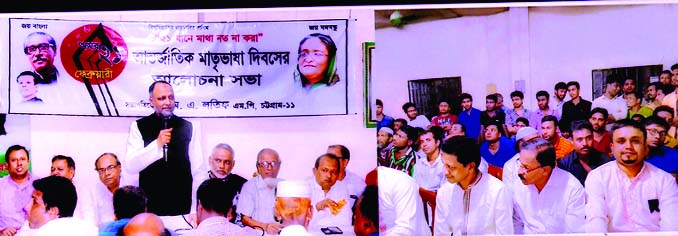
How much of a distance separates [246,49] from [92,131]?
1271mm

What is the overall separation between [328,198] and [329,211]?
95 mm

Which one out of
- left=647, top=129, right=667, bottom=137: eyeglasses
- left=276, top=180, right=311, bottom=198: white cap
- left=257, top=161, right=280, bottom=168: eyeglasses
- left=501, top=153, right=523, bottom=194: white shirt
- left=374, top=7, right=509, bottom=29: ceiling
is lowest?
left=276, top=180, right=311, bottom=198: white cap

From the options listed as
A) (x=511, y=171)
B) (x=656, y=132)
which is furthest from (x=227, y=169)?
(x=656, y=132)

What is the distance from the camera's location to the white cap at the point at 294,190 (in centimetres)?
728

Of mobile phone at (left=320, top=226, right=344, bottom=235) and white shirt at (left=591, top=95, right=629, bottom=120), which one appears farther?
white shirt at (left=591, top=95, right=629, bottom=120)

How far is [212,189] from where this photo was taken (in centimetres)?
730

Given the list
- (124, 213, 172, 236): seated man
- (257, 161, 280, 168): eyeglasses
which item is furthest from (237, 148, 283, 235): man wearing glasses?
(124, 213, 172, 236): seated man

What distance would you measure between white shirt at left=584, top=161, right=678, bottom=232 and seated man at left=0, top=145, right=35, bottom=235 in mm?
4093

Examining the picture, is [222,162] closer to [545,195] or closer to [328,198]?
[328,198]

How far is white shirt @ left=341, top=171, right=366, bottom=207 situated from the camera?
730 centimetres

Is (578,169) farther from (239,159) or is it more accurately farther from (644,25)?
(239,159)

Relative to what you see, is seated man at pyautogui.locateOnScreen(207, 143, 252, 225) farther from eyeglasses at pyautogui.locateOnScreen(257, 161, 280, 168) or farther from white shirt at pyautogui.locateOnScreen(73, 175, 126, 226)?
white shirt at pyautogui.locateOnScreen(73, 175, 126, 226)

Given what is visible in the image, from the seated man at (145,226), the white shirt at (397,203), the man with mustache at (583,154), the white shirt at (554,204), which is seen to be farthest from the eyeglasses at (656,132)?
the seated man at (145,226)

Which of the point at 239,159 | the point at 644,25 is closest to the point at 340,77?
the point at 239,159
